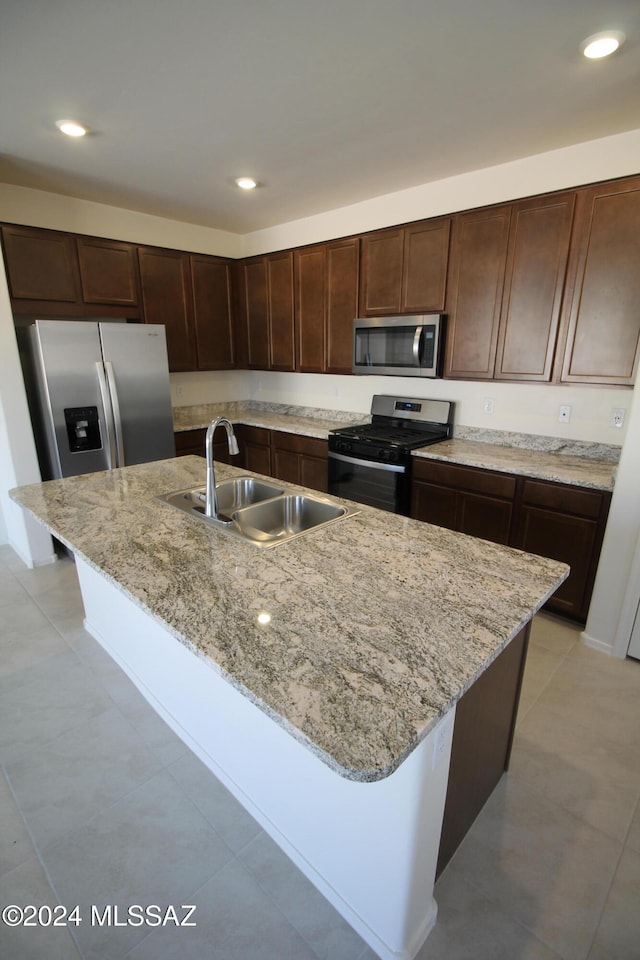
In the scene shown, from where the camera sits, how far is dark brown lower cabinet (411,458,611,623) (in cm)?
244

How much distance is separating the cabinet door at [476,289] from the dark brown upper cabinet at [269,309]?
5.00 ft

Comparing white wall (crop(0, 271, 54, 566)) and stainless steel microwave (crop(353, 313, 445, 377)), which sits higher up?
stainless steel microwave (crop(353, 313, 445, 377))

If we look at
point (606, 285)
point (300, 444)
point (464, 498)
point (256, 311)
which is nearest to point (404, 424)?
point (300, 444)

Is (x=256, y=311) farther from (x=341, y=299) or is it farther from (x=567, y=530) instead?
(x=567, y=530)

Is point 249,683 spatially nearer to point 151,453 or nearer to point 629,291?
point 629,291

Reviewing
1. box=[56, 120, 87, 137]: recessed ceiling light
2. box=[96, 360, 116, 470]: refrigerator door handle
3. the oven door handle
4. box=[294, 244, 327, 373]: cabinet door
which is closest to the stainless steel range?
the oven door handle

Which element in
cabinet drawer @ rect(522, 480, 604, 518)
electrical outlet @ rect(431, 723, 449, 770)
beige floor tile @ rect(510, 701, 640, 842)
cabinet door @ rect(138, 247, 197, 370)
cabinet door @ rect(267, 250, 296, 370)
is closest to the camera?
electrical outlet @ rect(431, 723, 449, 770)

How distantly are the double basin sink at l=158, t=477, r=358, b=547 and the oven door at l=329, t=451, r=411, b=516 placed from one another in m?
1.23

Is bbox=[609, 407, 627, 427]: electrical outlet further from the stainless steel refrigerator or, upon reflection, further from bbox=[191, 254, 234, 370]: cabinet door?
bbox=[191, 254, 234, 370]: cabinet door

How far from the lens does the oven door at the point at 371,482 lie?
10.3 ft

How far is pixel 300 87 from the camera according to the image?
1.94 meters

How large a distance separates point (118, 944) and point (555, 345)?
3069mm

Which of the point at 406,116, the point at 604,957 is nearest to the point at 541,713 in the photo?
the point at 604,957

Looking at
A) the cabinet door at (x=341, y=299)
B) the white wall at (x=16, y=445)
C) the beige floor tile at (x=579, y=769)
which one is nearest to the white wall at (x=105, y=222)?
the white wall at (x=16, y=445)
